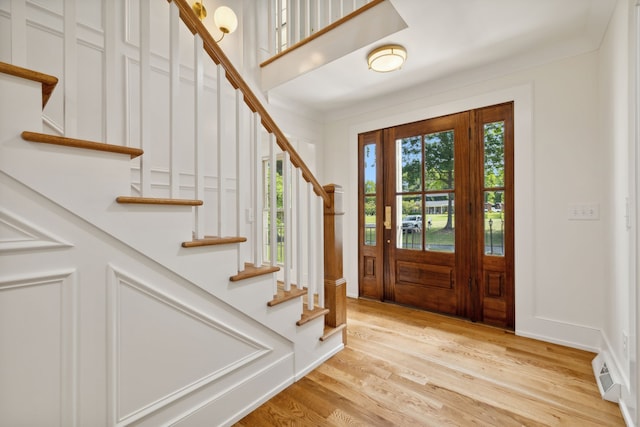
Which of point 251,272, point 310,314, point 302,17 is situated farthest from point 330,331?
point 302,17

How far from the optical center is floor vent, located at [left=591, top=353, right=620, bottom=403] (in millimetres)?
1549

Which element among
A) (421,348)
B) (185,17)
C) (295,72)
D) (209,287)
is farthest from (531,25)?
(209,287)

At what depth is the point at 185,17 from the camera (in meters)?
1.30

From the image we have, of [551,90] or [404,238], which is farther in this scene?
[404,238]

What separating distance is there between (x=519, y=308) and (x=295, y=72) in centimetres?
293

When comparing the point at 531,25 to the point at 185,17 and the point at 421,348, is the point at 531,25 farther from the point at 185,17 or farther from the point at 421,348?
the point at 421,348

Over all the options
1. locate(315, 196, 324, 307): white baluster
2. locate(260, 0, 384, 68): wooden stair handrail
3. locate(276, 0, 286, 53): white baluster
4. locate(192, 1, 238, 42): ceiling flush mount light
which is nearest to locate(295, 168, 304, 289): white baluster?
locate(315, 196, 324, 307): white baluster

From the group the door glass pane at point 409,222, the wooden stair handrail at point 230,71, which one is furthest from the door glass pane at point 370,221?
the wooden stair handrail at point 230,71

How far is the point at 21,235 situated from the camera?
0.88 meters

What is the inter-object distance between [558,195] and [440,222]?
95 cm

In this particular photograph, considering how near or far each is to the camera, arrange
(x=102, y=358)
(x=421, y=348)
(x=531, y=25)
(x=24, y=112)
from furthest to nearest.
Answer: 1. (x=421, y=348)
2. (x=531, y=25)
3. (x=102, y=358)
4. (x=24, y=112)

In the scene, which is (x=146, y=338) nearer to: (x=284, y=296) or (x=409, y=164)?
(x=284, y=296)

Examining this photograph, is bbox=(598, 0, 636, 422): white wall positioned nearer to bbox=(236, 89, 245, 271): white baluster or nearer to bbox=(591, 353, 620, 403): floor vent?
bbox=(591, 353, 620, 403): floor vent

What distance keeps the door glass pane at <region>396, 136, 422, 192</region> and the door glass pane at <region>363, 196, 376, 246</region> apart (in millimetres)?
372
